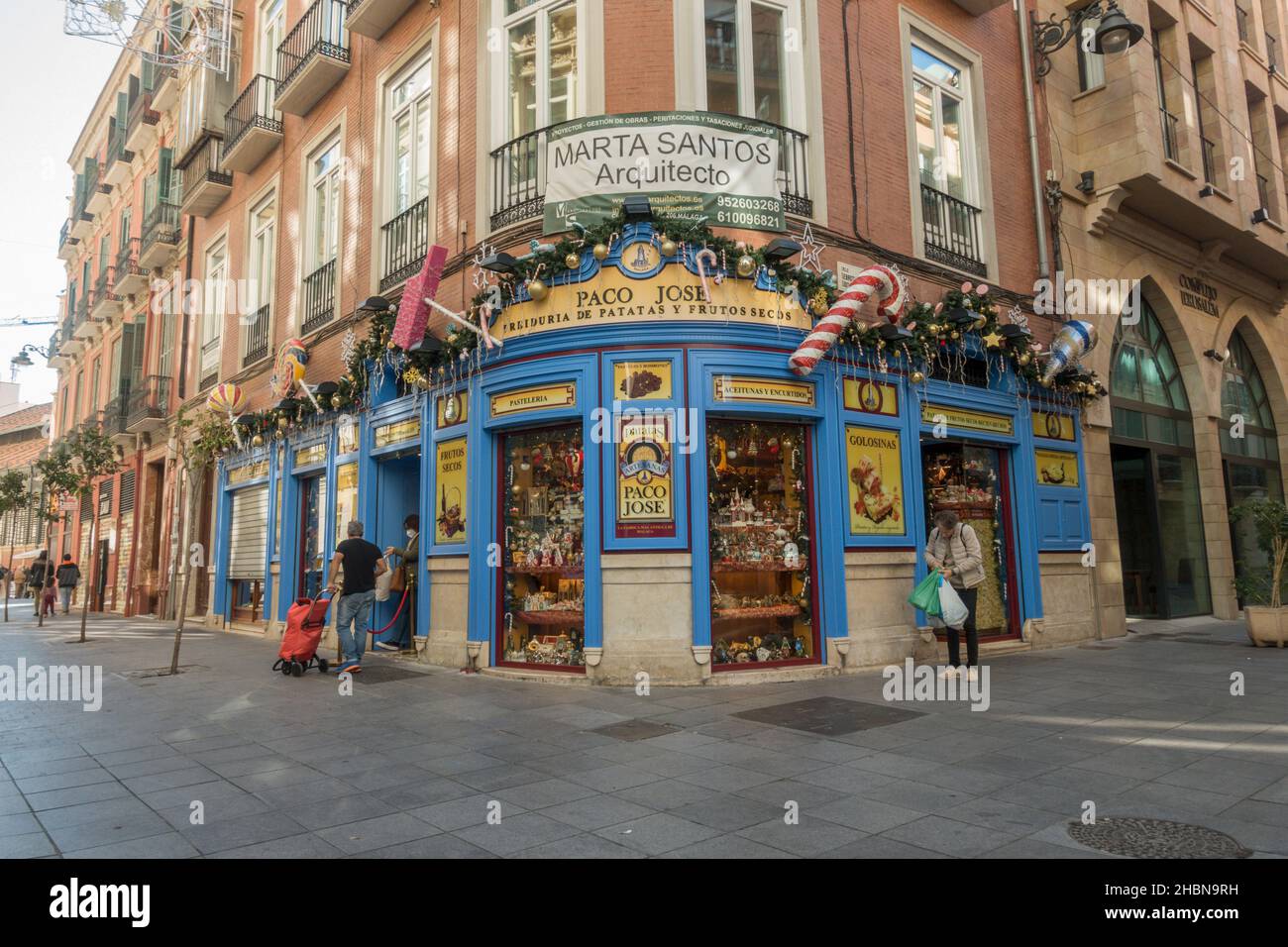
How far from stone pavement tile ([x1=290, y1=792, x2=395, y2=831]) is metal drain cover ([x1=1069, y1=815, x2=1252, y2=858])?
3.60 metres

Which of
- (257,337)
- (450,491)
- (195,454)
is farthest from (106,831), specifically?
(257,337)

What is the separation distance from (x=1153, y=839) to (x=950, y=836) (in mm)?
943

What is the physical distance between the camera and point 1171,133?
15.5m

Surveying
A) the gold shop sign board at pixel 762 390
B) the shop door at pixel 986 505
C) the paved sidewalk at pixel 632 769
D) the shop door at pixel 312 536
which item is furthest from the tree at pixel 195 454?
the shop door at pixel 986 505

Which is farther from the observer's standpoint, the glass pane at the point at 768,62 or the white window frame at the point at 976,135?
the white window frame at the point at 976,135

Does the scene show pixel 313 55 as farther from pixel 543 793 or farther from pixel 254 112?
pixel 543 793

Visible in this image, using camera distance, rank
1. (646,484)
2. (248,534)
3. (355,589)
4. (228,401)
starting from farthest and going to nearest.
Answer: (248,534)
(228,401)
(355,589)
(646,484)

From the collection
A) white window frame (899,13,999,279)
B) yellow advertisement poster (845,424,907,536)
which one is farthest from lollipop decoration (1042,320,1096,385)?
yellow advertisement poster (845,424,907,536)

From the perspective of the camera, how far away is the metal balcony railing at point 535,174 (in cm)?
1016

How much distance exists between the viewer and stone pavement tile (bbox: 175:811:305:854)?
400cm

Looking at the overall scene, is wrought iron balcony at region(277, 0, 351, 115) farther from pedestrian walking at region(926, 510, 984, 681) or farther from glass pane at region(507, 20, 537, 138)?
pedestrian walking at region(926, 510, 984, 681)

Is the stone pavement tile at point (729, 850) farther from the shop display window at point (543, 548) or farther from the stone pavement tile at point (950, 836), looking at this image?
the shop display window at point (543, 548)

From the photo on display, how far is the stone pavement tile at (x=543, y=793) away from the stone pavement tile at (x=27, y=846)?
2.19 metres
